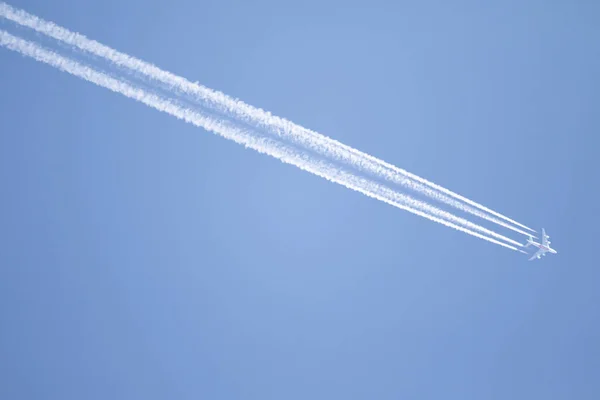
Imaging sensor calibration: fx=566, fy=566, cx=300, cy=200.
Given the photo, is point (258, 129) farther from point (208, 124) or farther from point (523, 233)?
point (523, 233)

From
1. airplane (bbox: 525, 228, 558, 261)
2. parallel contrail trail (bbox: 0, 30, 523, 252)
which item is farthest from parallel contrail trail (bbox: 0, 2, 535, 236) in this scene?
airplane (bbox: 525, 228, 558, 261)

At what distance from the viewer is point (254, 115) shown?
307 inches

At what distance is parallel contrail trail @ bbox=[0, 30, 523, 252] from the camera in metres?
7.25

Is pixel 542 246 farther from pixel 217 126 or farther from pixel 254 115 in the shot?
pixel 217 126

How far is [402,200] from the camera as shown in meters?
8.48

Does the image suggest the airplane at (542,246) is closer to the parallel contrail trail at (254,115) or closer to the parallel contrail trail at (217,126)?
the parallel contrail trail at (254,115)

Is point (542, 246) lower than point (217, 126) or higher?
higher

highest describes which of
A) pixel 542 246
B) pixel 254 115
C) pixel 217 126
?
pixel 542 246

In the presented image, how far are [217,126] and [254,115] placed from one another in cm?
53

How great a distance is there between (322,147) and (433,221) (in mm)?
2336

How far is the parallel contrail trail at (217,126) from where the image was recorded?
7246mm

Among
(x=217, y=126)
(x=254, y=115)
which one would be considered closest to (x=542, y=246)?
(x=254, y=115)

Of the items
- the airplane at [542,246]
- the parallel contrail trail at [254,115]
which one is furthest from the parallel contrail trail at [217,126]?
the airplane at [542,246]

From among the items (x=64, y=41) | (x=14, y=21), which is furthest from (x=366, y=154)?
(x=14, y=21)
